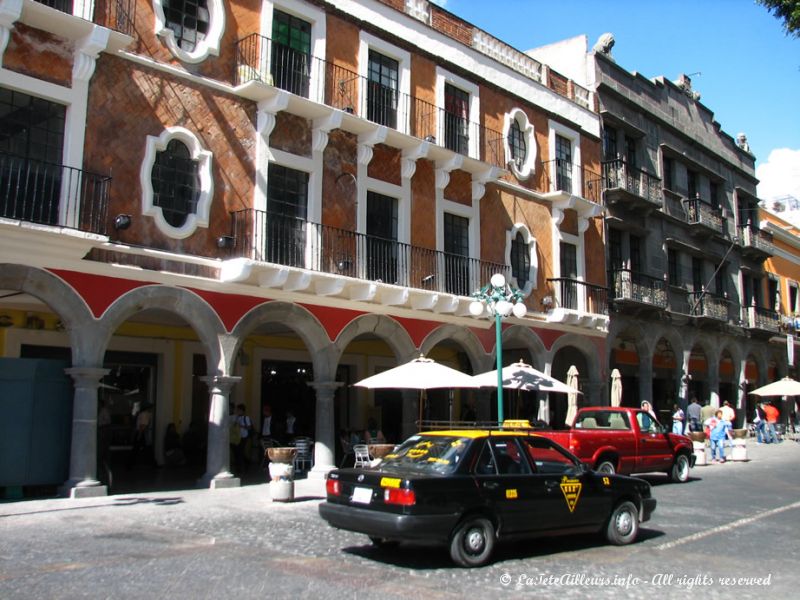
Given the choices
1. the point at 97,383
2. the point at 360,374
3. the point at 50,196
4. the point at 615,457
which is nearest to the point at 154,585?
the point at 97,383

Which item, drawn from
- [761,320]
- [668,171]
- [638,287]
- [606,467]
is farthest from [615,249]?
[606,467]

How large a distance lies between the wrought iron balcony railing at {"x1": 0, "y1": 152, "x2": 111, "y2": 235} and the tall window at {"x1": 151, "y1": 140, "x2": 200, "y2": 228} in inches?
48.8

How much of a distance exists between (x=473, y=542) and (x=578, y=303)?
16.6 m

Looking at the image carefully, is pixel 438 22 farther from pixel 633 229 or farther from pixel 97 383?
pixel 97 383

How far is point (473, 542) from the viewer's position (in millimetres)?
8117

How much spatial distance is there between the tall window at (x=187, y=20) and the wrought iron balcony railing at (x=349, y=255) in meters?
3.44

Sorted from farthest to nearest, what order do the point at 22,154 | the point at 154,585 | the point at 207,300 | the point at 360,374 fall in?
the point at 360,374, the point at 207,300, the point at 22,154, the point at 154,585

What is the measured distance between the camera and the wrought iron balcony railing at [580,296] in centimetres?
2324

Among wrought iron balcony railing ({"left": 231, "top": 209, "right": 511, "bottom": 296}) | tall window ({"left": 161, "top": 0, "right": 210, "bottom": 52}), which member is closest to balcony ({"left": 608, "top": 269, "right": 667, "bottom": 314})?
wrought iron balcony railing ({"left": 231, "top": 209, "right": 511, "bottom": 296})

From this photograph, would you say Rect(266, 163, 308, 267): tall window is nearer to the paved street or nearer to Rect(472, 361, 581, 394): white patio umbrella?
Rect(472, 361, 581, 394): white patio umbrella

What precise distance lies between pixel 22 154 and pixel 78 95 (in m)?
1.41

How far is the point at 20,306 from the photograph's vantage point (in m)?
16.5

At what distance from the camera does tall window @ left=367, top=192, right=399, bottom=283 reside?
18031mm

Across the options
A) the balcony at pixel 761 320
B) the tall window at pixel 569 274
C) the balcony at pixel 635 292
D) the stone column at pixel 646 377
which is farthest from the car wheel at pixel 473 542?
the balcony at pixel 761 320
